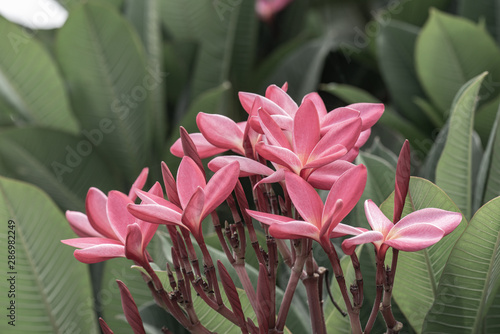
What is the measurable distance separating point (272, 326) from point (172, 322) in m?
0.20

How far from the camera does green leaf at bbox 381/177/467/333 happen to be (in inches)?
17.9

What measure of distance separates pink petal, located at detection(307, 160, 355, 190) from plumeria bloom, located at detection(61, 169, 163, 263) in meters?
0.11

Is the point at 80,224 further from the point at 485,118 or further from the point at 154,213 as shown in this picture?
the point at 485,118

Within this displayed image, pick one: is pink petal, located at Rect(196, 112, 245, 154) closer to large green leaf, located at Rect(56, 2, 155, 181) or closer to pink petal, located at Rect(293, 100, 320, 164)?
pink petal, located at Rect(293, 100, 320, 164)

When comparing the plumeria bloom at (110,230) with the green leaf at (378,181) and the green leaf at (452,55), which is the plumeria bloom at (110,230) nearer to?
the green leaf at (378,181)

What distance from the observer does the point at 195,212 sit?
0.36m

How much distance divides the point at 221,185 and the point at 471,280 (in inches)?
8.3

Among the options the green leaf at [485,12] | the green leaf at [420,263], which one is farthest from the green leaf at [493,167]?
the green leaf at [485,12]

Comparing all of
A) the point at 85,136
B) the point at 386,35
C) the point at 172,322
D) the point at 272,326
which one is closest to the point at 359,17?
the point at 386,35

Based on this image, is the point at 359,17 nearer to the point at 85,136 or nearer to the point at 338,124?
the point at 85,136

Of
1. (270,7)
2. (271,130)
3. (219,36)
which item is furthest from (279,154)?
(270,7)

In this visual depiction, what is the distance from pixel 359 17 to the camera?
1510 mm

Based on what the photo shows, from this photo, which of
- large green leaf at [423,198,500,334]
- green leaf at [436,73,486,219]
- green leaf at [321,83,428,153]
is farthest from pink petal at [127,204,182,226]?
green leaf at [321,83,428,153]

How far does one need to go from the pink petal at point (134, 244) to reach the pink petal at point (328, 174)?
0.12m
